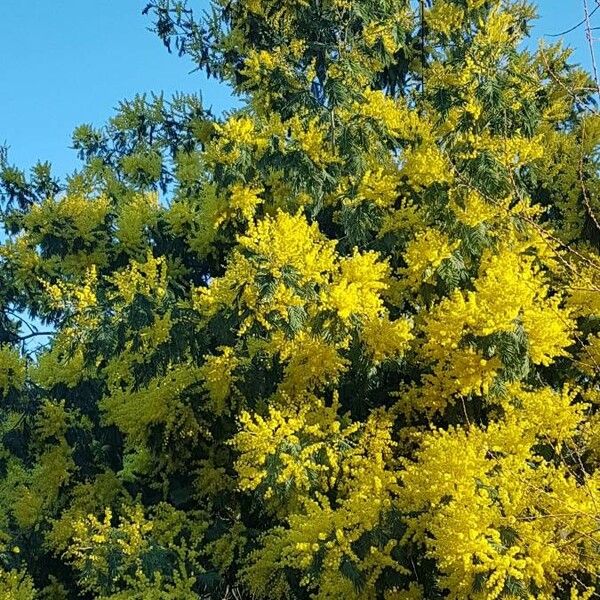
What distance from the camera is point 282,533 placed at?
5.15 meters

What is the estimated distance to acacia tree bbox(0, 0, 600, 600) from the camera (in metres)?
4.63

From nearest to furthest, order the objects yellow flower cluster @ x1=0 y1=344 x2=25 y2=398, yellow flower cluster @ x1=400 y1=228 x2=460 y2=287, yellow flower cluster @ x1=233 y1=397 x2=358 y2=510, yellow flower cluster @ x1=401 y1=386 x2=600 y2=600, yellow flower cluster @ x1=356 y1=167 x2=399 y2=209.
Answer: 1. yellow flower cluster @ x1=401 y1=386 x2=600 y2=600
2. yellow flower cluster @ x1=233 y1=397 x2=358 y2=510
3. yellow flower cluster @ x1=400 y1=228 x2=460 y2=287
4. yellow flower cluster @ x1=356 y1=167 x2=399 y2=209
5. yellow flower cluster @ x1=0 y1=344 x2=25 y2=398

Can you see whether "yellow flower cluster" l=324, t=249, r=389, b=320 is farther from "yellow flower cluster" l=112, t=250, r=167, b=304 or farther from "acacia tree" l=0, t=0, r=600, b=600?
"yellow flower cluster" l=112, t=250, r=167, b=304

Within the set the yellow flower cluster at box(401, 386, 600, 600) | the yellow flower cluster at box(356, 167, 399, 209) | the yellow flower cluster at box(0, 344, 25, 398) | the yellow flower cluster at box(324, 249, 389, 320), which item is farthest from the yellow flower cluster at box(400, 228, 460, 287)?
the yellow flower cluster at box(0, 344, 25, 398)

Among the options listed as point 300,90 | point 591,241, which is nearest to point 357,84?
point 300,90

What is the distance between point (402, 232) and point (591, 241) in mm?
1415

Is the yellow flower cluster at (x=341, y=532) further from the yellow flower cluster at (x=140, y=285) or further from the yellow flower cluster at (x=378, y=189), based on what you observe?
the yellow flower cluster at (x=378, y=189)

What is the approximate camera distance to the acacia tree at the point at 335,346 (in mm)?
4633

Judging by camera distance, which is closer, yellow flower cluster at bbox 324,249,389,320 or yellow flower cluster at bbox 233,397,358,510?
yellow flower cluster at bbox 233,397,358,510

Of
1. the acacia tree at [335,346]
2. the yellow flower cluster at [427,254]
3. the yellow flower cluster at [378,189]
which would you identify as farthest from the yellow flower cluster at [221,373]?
the yellow flower cluster at [378,189]

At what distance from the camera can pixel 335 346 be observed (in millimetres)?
5309

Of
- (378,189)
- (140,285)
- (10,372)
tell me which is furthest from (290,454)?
(10,372)

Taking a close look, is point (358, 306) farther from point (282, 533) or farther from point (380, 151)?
point (380, 151)

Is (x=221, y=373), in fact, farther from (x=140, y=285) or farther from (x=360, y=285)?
(x=360, y=285)
